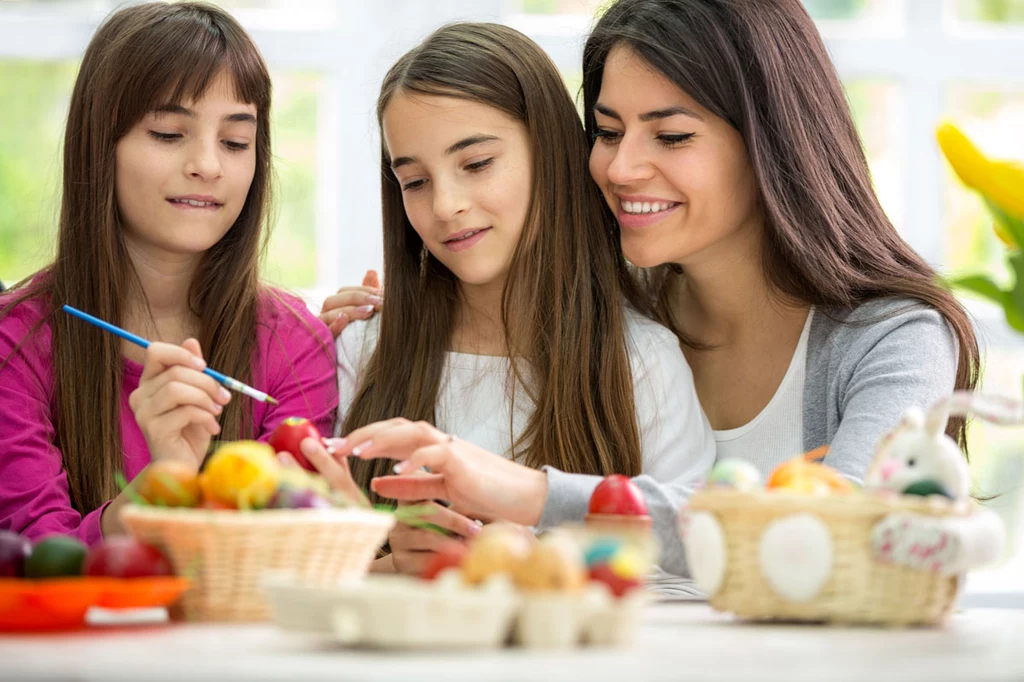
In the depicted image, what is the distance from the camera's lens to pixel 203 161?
207cm

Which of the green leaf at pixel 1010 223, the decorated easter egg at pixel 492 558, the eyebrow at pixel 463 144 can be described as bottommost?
the decorated easter egg at pixel 492 558

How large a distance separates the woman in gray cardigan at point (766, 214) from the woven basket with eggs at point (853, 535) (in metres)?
0.67

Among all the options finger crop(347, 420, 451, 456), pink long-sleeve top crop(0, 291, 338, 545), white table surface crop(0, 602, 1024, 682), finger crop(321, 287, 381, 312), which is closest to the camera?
white table surface crop(0, 602, 1024, 682)

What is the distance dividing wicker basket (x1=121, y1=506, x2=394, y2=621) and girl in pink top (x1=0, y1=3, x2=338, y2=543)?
35.2 inches

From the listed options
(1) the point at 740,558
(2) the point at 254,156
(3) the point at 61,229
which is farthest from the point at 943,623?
(3) the point at 61,229

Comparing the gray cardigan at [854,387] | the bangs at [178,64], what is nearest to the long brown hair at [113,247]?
the bangs at [178,64]

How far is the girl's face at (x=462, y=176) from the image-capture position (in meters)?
2.05

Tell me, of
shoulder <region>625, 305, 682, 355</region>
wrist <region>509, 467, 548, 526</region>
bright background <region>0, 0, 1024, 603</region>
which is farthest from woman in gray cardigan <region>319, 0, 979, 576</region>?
bright background <region>0, 0, 1024, 603</region>

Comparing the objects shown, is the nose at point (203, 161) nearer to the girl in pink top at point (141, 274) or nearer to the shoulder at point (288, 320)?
the girl in pink top at point (141, 274)

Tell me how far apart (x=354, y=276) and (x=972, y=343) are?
5.76 feet

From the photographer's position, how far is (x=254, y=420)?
215 cm

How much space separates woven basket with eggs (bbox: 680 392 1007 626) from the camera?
113 centimetres

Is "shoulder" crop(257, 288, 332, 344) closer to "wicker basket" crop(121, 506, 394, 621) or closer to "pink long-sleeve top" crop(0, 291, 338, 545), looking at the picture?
"pink long-sleeve top" crop(0, 291, 338, 545)

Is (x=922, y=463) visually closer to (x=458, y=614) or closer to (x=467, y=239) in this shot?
(x=458, y=614)
